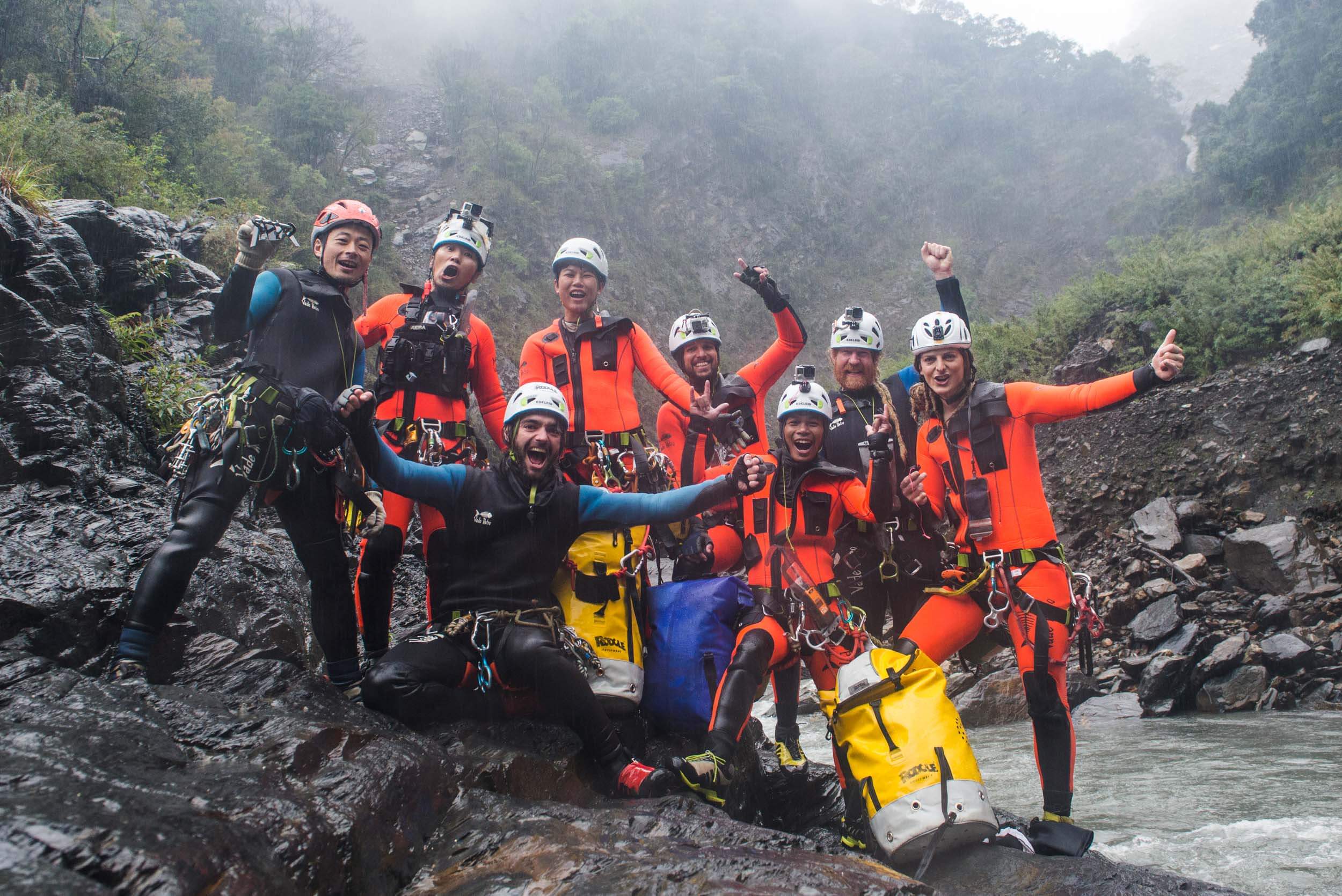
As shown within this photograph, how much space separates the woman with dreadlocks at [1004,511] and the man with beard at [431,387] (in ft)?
8.49

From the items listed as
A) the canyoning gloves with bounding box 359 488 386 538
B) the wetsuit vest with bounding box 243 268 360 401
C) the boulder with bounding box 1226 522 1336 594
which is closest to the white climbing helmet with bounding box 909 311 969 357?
the canyoning gloves with bounding box 359 488 386 538

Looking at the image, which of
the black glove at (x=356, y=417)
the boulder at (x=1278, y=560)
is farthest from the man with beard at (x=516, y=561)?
the boulder at (x=1278, y=560)

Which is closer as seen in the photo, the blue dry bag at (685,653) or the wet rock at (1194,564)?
the blue dry bag at (685,653)

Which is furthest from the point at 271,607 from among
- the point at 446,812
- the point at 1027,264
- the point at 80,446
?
the point at 1027,264

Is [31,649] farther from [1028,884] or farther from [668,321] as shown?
[668,321]

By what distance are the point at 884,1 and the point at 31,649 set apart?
81856mm

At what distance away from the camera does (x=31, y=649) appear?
3555mm

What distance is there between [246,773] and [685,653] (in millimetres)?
2244

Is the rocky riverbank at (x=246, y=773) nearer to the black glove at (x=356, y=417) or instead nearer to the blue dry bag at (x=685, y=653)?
the blue dry bag at (x=685, y=653)

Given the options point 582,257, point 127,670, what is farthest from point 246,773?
point 582,257

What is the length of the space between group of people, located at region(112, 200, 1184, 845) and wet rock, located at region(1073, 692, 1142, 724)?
Answer: 4.60 metres

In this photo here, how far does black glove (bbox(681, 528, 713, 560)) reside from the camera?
527cm

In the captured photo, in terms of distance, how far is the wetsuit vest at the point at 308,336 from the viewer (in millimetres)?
4168

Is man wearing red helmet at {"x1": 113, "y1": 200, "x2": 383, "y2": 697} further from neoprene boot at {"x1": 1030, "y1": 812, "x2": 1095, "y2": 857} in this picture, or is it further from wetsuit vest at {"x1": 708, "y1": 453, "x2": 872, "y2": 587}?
neoprene boot at {"x1": 1030, "y1": 812, "x2": 1095, "y2": 857}
